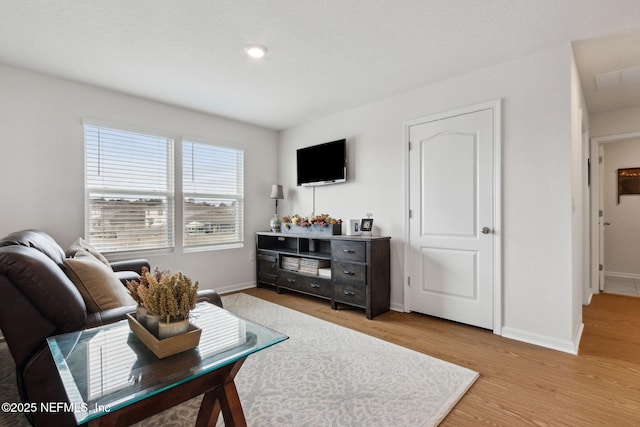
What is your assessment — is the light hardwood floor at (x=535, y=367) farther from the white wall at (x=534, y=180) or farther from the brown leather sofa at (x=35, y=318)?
the brown leather sofa at (x=35, y=318)

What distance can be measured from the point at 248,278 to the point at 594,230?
476cm

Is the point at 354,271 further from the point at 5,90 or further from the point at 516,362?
the point at 5,90

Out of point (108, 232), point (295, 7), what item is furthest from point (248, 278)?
point (295, 7)

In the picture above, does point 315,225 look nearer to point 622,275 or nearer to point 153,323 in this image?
point 153,323

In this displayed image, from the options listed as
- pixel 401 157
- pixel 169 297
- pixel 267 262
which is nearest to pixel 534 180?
pixel 401 157

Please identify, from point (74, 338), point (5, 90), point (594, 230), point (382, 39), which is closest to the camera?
point (74, 338)

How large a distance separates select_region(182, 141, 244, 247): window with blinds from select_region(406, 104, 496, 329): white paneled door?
2.47 meters

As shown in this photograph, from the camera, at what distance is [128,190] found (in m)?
3.53

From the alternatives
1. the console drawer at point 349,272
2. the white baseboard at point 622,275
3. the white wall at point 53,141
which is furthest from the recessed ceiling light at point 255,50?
the white baseboard at point 622,275

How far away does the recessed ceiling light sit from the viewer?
8.22 ft

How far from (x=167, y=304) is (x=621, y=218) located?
22.5ft

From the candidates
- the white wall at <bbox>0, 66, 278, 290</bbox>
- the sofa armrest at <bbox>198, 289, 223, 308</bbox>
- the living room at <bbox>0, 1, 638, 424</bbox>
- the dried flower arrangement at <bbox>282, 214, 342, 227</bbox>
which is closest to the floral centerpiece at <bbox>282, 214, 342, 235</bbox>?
the dried flower arrangement at <bbox>282, 214, 342, 227</bbox>

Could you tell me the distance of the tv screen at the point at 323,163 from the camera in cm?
404

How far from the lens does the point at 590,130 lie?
4219 millimetres
